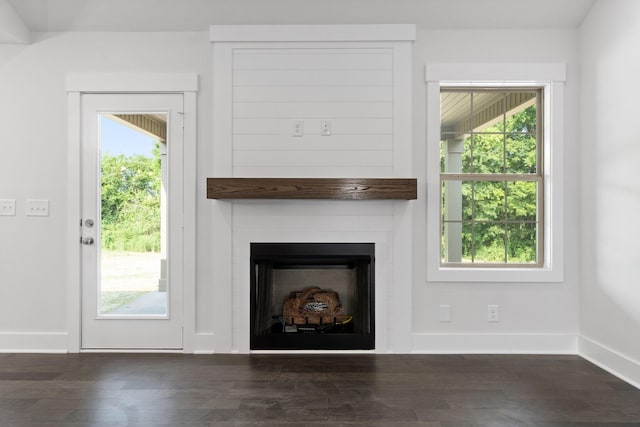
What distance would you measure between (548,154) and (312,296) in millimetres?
2149

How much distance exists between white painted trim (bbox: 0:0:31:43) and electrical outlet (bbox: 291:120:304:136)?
2.15 meters

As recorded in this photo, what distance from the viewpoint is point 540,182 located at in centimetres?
339

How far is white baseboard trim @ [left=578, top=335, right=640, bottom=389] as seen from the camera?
8.87 feet

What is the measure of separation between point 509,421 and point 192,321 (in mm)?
2270

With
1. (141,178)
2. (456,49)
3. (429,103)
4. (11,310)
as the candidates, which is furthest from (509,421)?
(11,310)

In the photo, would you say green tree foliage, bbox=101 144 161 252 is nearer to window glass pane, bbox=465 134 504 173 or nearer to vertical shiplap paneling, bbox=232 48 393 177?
vertical shiplap paneling, bbox=232 48 393 177

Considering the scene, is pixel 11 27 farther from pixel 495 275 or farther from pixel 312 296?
pixel 495 275

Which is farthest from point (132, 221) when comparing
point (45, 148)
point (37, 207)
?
point (45, 148)

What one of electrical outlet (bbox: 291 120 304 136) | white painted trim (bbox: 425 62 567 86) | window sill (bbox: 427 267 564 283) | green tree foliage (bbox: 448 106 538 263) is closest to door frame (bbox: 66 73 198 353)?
electrical outlet (bbox: 291 120 304 136)

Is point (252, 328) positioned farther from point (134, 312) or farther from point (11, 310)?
point (11, 310)

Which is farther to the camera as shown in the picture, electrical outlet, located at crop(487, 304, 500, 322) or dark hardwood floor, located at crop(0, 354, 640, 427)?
electrical outlet, located at crop(487, 304, 500, 322)

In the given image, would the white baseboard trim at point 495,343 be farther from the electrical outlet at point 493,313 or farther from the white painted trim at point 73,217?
the white painted trim at point 73,217

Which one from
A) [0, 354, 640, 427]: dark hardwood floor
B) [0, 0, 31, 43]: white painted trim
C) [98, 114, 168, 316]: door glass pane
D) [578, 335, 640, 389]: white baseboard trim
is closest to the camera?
[0, 354, 640, 427]: dark hardwood floor

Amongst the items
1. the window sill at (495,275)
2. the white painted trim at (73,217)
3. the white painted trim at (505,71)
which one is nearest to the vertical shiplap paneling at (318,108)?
the white painted trim at (505,71)
